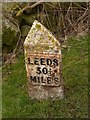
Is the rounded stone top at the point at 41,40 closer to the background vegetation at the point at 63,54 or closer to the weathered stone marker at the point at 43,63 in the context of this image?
the weathered stone marker at the point at 43,63

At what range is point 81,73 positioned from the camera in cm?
732

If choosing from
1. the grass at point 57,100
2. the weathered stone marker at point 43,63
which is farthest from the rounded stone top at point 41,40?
the grass at point 57,100

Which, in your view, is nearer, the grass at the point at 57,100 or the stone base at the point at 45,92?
the grass at the point at 57,100

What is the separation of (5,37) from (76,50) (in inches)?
61.2

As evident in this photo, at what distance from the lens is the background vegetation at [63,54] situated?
6.45 m

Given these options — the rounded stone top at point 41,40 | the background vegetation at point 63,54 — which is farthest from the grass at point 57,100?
the rounded stone top at point 41,40

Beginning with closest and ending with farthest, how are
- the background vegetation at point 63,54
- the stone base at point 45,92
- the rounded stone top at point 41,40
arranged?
the rounded stone top at point 41,40
the background vegetation at point 63,54
the stone base at point 45,92

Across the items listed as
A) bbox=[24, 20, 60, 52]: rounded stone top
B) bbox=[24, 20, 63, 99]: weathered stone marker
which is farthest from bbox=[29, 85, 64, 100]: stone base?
bbox=[24, 20, 60, 52]: rounded stone top

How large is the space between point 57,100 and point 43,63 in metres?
0.69

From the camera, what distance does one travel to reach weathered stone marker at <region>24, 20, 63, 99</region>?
6355 millimetres

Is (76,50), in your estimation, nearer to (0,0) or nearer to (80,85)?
(80,85)

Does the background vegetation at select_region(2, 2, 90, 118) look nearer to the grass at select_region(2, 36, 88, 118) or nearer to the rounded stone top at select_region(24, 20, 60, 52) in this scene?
the grass at select_region(2, 36, 88, 118)

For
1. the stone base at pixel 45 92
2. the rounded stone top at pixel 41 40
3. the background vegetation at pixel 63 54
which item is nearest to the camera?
the rounded stone top at pixel 41 40

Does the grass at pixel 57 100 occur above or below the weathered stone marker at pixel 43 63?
below
